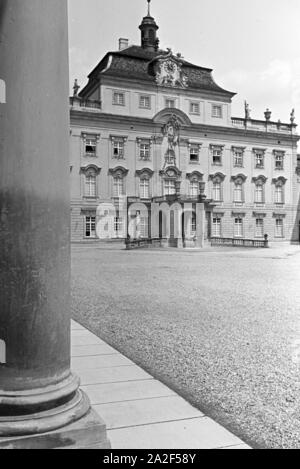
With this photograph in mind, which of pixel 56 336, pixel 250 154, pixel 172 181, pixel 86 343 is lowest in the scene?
pixel 86 343

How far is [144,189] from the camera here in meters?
41.7

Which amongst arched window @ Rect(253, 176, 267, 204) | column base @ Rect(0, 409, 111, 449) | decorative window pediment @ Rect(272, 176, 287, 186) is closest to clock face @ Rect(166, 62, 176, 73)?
arched window @ Rect(253, 176, 267, 204)

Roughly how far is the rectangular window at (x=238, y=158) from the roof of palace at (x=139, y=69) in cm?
546

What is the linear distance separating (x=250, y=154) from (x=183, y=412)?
4536cm

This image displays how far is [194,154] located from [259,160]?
24.2ft

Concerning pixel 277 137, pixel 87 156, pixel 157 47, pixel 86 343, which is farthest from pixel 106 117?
pixel 86 343

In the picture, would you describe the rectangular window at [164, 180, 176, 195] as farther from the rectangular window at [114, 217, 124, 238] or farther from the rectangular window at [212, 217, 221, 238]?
the rectangular window at [114, 217, 124, 238]

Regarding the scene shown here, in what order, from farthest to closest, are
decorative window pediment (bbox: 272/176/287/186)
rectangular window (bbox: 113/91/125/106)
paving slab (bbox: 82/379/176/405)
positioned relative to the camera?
1. decorative window pediment (bbox: 272/176/287/186)
2. rectangular window (bbox: 113/91/125/106)
3. paving slab (bbox: 82/379/176/405)

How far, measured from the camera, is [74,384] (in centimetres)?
218

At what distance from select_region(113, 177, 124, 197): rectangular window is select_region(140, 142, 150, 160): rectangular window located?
300 centimetres

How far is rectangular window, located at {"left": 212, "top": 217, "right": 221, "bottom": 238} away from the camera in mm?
43844

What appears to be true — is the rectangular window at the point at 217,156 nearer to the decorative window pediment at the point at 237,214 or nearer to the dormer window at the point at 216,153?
the dormer window at the point at 216,153
